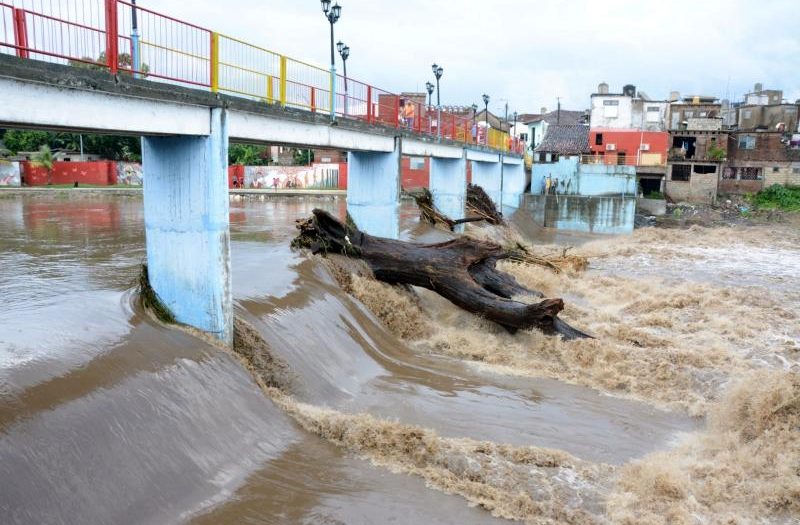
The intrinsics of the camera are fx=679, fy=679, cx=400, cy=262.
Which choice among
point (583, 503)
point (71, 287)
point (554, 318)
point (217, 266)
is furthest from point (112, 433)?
point (554, 318)

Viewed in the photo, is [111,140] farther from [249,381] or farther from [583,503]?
[583,503]

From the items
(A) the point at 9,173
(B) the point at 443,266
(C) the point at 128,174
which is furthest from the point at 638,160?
(A) the point at 9,173

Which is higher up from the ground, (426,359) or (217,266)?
(217,266)

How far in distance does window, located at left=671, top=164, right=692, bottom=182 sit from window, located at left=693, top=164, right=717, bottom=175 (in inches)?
19.1

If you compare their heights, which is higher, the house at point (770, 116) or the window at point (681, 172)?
the house at point (770, 116)

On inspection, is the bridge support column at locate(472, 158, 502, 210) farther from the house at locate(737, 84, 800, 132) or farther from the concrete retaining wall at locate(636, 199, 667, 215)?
the house at locate(737, 84, 800, 132)

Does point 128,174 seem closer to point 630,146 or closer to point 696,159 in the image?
point 630,146

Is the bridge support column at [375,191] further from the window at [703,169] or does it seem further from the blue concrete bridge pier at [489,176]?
the window at [703,169]

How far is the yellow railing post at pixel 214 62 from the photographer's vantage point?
9.91m

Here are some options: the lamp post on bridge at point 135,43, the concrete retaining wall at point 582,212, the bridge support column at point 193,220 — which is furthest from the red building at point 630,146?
the lamp post on bridge at point 135,43

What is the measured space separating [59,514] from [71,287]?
670 centimetres

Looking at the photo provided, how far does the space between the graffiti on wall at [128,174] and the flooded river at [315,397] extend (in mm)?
33102

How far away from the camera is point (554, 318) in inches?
524

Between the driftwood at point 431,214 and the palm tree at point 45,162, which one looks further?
the palm tree at point 45,162
